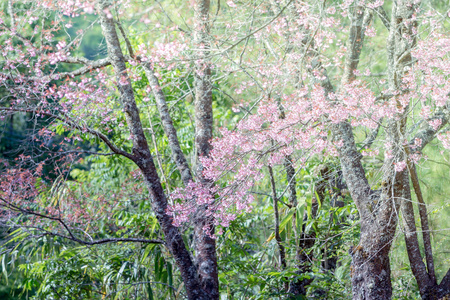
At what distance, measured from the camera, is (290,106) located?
9.79ft

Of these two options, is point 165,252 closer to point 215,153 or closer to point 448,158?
point 215,153

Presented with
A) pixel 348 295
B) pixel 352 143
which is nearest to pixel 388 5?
pixel 352 143

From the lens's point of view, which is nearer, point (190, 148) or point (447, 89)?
point (447, 89)

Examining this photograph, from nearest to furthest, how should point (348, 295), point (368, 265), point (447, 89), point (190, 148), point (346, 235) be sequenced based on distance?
point (447, 89)
point (368, 265)
point (346, 235)
point (348, 295)
point (190, 148)

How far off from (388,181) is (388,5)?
167 inches

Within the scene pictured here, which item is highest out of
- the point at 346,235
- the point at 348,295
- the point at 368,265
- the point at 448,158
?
the point at 448,158

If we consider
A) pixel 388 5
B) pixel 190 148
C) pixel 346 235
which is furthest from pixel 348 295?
pixel 388 5

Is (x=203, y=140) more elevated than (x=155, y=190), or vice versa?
(x=203, y=140)

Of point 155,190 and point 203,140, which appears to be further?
point 203,140

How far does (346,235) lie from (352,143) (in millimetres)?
894

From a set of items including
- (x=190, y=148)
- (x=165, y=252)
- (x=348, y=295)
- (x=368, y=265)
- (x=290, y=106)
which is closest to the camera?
(x=368, y=265)

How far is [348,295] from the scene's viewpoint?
3.51 meters

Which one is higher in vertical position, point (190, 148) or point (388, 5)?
point (388, 5)

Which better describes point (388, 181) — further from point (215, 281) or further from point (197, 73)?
point (197, 73)
